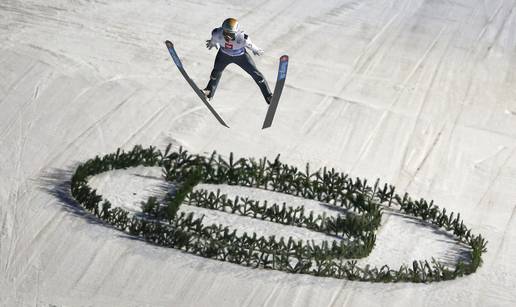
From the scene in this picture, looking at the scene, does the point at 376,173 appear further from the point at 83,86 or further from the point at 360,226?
the point at 83,86

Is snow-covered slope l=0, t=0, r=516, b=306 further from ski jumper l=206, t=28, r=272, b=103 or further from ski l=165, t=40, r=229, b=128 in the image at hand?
ski jumper l=206, t=28, r=272, b=103

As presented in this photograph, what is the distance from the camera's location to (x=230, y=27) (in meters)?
18.5

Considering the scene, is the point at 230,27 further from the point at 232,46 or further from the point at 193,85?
the point at 193,85

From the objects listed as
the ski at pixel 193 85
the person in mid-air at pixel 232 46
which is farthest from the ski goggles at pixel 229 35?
the ski at pixel 193 85

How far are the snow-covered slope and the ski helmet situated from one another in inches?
115

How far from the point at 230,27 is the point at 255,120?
3.95 meters

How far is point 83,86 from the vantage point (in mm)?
23203

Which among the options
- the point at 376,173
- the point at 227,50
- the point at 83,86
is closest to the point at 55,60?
the point at 83,86

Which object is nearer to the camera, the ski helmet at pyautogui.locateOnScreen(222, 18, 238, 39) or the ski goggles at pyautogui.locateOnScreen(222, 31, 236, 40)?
the ski helmet at pyautogui.locateOnScreen(222, 18, 238, 39)

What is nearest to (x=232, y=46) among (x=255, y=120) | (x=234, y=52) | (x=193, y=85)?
(x=234, y=52)

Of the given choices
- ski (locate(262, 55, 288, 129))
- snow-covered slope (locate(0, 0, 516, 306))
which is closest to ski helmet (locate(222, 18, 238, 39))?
ski (locate(262, 55, 288, 129))

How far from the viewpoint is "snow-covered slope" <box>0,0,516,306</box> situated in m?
17.2

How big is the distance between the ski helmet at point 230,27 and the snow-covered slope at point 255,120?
9.56ft

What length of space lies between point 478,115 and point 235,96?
503 cm
